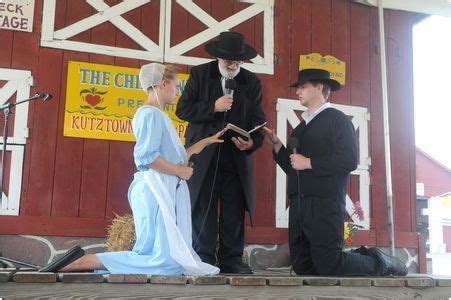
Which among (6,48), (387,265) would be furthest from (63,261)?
(6,48)

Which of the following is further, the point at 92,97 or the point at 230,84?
the point at 92,97

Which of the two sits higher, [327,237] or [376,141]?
[376,141]

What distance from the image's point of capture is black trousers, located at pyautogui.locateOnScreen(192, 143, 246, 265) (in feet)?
12.5

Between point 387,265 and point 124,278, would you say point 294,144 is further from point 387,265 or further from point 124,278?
point 124,278

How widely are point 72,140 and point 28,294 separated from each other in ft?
9.92

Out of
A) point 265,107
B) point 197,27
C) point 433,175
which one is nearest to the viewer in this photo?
point 197,27

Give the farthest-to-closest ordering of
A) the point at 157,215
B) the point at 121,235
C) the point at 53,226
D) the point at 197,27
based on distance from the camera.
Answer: the point at 197,27, the point at 53,226, the point at 121,235, the point at 157,215

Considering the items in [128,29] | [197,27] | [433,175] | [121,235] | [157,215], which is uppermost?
[433,175]

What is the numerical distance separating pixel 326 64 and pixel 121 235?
9.86 ft

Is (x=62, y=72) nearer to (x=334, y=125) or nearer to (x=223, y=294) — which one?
(x=334, y=125)

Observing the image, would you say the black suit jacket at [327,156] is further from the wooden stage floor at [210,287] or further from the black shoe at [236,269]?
the wooden stage floor at [210,287]

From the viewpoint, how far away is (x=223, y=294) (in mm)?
2754

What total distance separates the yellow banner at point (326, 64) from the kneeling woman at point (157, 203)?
3.01 metres

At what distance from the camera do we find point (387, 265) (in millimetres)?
3582
